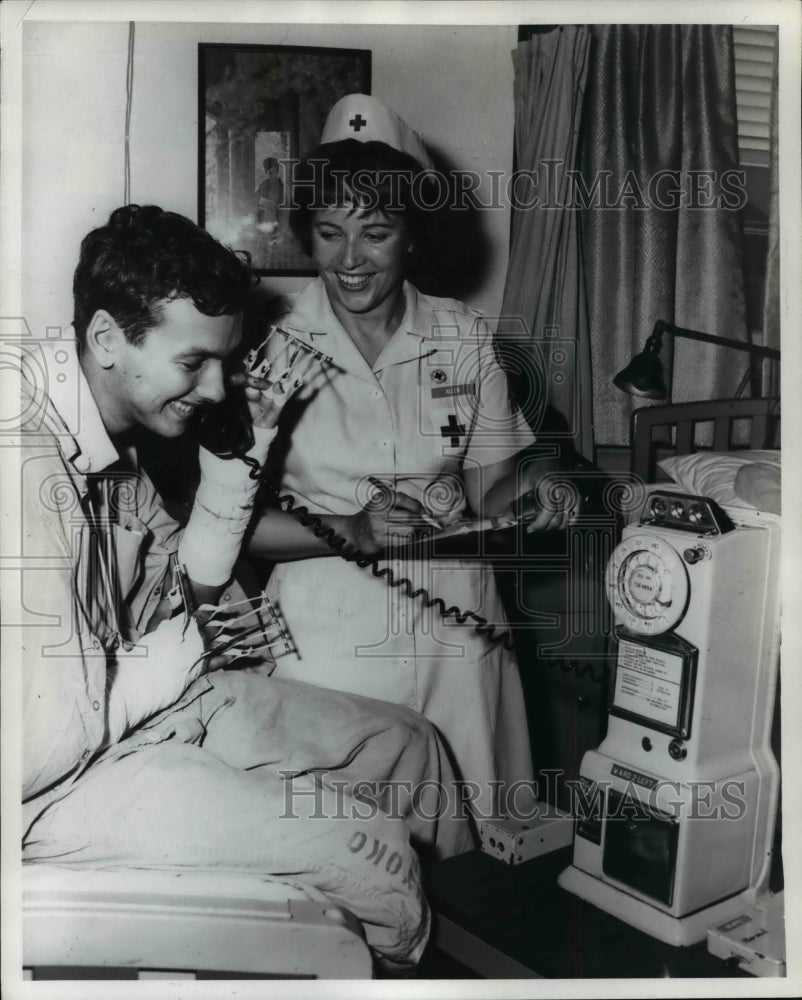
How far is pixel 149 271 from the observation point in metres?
1.65

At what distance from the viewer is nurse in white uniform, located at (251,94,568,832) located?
1698 millimetres

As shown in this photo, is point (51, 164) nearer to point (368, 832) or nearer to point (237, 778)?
point (237, 778)

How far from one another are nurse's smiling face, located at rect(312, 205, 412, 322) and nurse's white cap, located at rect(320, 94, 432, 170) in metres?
0.14

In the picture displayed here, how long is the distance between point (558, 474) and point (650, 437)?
207 millimetres

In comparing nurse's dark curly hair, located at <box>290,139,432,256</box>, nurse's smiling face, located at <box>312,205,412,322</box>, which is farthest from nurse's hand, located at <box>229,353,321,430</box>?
nurse's dark curly hair, located at <box>290,139,432,256</box>

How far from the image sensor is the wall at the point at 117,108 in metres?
1.68

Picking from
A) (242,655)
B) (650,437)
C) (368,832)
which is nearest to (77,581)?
(242,655)

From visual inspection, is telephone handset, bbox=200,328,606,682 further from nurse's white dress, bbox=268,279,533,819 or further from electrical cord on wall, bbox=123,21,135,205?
electrical cord on wall, bbox=123,21,135,205

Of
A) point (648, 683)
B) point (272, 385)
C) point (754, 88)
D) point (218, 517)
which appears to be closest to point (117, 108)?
point (272, 385)

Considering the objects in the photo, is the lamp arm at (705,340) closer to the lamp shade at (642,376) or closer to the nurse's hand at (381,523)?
the lamp shade at (642,376)

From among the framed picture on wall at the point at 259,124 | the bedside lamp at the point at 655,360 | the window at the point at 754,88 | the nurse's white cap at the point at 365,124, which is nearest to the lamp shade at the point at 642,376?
the bedside lamp at the point at 655,360

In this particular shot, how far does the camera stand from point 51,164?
5.54 feet

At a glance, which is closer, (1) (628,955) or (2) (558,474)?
(1) (628,955)

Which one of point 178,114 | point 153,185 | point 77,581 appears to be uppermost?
point 178,114
